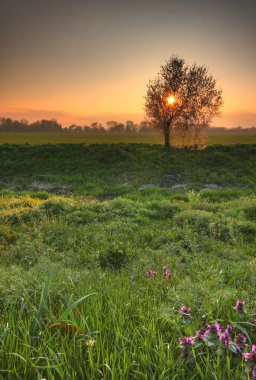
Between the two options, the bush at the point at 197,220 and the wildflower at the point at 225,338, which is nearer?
the wildflower at the point at 225,338

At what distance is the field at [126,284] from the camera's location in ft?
11.9

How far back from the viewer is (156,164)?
28922 mm

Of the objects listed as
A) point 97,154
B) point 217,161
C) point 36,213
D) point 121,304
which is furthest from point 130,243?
point 97,154

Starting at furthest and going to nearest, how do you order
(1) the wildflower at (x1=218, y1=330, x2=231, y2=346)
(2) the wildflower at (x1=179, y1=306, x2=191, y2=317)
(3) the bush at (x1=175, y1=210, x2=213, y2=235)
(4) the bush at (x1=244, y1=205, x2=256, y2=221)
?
1. (4) the bush at (x1=244, y1=205, x2=256, y2=221)
2. (3) the bush at (x1=175, y1=210, x2=213, y2=235)
3. (2) the wildflower at (x1=179, y1=306, x2=191, y2=317)
4. (1) the wildflower at (x1=218, y1=330, x2=231, y2=346)

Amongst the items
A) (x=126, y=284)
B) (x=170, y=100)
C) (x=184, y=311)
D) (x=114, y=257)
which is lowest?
(x=114, y=257)

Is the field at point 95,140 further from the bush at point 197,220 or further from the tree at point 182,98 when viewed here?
the bush at point 197,220

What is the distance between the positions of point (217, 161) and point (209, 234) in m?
19.6

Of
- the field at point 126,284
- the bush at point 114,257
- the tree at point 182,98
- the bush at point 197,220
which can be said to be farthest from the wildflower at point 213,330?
the tree at point 182,98

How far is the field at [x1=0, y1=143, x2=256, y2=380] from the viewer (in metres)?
3.62

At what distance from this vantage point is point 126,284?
5645 millimetres

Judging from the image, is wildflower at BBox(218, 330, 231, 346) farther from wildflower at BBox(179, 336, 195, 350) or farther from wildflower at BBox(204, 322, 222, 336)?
wildflower at BBox(179, 336, 195, 350)

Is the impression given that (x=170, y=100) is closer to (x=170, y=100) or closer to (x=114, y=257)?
(x=170, y=100)

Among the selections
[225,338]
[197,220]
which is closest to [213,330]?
[225,338]

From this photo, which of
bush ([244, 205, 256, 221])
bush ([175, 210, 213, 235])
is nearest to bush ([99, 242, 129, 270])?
bush ([175, 210, 213, 235])
